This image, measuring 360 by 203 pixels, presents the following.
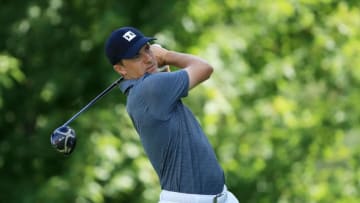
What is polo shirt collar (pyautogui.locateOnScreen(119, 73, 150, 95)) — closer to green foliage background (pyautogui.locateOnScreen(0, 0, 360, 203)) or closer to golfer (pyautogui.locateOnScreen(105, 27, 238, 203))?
golfer (pyautogui.locateOnScreen(105, 27, 238, 203))

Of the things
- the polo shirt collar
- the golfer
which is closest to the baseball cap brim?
the golfer

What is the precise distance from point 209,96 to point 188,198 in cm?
452

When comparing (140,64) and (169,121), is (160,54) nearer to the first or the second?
(140,64)

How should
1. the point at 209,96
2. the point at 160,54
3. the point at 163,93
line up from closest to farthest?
the point at 163,93
the point at 160,54
the point at 209,96

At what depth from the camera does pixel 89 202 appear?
9867mm

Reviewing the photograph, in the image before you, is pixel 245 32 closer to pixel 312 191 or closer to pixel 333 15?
pixel 333 15

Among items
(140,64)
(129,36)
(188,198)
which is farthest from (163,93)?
(188,198)

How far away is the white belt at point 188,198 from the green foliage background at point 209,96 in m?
4.10

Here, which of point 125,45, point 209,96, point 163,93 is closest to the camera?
point 163,93

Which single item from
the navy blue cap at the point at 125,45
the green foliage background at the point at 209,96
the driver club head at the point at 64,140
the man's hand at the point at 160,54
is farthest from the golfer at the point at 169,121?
the green foliage background at the point at 209,96

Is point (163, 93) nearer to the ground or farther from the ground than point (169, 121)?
farther from the ground

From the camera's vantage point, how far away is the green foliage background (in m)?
9.88

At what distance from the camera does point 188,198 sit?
549 cm

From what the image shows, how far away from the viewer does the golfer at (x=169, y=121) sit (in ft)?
17.8
